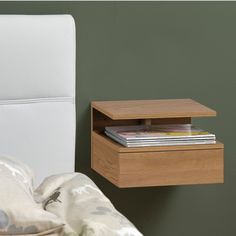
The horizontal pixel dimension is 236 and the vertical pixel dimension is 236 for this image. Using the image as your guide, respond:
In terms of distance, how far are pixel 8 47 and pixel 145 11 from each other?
70 cm

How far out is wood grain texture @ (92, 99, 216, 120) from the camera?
3551mm

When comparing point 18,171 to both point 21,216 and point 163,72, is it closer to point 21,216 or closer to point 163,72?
point 21,216

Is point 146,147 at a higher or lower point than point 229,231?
higher

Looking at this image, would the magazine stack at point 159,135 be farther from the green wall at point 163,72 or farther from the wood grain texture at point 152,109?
the green wall at point 163,72

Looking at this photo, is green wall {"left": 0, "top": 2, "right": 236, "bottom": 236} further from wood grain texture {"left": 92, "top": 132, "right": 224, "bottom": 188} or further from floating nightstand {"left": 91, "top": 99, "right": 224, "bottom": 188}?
wood grain texture {"left": 92, "top": 132, "right": 224, "bottom": 188}

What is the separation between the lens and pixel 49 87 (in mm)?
3572

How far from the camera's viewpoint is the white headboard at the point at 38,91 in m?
3.47

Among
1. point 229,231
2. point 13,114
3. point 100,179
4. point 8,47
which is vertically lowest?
point 229,231

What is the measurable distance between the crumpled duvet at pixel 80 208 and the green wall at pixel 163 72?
36.7 inches

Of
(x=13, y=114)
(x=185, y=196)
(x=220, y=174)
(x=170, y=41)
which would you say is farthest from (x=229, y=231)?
(x=13, y=114)

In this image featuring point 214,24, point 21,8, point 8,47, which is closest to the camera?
point 8,47

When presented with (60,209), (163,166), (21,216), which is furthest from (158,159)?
(21,216)

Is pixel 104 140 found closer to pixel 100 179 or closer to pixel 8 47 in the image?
pixel 100 179

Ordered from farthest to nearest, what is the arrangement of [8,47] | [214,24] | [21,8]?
[214,24], [21,8], [8,47]
